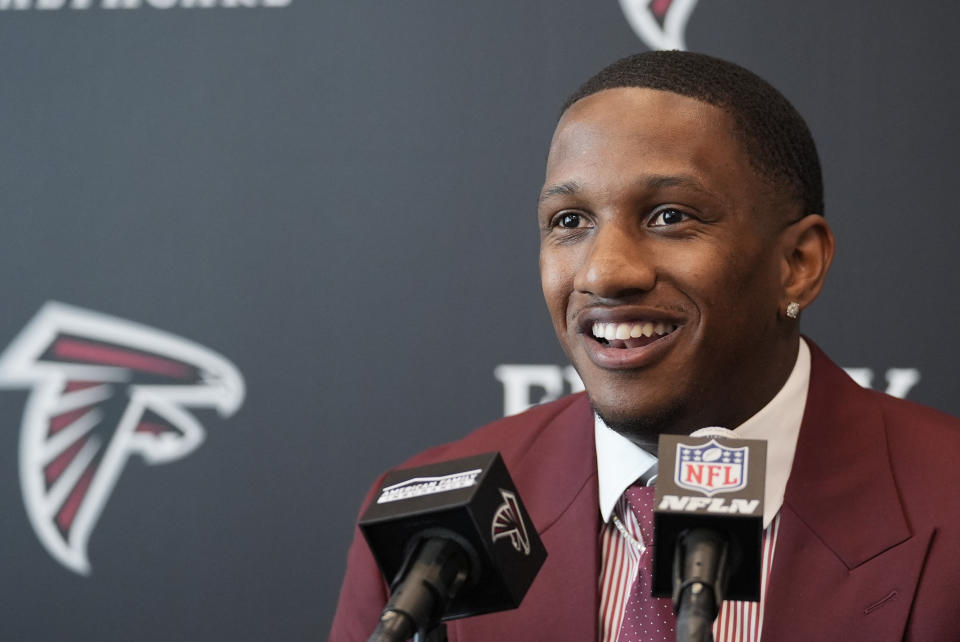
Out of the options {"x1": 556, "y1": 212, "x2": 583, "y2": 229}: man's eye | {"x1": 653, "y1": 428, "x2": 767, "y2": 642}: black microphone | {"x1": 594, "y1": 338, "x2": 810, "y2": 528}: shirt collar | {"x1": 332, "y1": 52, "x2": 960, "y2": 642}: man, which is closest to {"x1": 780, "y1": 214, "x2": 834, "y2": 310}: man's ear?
{"x1": 332, "y1": 52, "x2": 960, "y2": 642}: man

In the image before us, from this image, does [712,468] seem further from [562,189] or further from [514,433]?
[514,433]

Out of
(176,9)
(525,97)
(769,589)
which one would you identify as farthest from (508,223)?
(769,589)

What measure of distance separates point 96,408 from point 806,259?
1.20 meters

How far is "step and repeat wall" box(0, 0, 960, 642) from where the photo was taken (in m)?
1.96

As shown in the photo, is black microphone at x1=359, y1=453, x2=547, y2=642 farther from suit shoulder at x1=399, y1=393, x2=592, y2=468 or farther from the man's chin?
suit shoulder at x1=399, y1=393, x2=592, y2=468

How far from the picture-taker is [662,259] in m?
1.28

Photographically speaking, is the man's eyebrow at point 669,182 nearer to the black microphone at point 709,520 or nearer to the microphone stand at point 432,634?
the black microphone at point 709,520

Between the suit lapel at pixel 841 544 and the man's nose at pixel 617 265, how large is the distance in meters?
0.30

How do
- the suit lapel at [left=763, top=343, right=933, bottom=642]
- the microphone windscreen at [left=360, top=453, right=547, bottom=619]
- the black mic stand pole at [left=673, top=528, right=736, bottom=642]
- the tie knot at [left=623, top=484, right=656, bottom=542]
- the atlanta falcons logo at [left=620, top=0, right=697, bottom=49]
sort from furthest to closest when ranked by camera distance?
the atlanta falcons logo at [left=620, top=0, right=697, bottom=49]
the tie knot at [left=623, top=484, right=656, bottom=542]
the suit lapel at [left=763, top=343, right=933, bottom=642]
the microphone windscreen at [left=360, top=453, right=547, bottom=619]
the black mic stand pole at [left=673, top=528, right=736, bottom=642]

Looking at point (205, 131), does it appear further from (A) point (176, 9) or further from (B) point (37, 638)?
(B) point (37, 638)

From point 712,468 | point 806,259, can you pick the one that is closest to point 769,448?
point 806,259

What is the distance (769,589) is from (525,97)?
3.22ft

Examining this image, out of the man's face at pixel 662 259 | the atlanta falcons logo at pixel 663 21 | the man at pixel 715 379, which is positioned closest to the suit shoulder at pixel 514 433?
the man at pixel 715 379

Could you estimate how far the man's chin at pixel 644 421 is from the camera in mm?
1309
